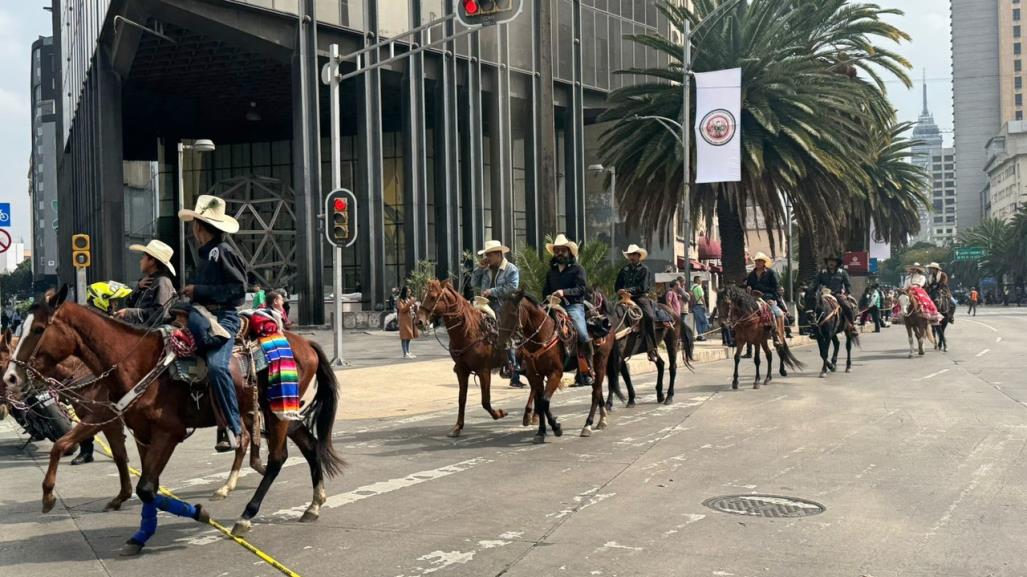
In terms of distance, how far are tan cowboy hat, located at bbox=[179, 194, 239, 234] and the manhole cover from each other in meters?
4.49

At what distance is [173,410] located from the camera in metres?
7.15

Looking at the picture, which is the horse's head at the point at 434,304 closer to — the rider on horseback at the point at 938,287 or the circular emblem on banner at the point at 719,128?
the circular emblem on banner at the point at 719,128

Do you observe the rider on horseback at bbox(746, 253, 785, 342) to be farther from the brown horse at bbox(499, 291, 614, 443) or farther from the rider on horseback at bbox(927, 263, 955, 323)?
the rider on horseback at bbox(927, 263, 955, 323)

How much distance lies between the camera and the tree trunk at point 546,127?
4141 cm

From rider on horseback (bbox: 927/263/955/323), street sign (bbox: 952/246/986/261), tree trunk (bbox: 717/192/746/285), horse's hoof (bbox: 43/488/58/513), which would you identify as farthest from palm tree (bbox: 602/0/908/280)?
street sign (bbox: 952/246/986/261)

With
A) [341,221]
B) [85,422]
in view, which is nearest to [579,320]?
[85,422]

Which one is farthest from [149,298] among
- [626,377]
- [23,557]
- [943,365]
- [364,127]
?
[364,127]

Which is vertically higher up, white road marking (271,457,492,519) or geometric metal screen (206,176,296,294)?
geometric metal screen (206,176,296,294)

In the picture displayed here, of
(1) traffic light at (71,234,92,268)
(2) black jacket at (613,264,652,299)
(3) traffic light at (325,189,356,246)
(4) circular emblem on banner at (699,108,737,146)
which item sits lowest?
(2) black jacket at (613,264,652,299)

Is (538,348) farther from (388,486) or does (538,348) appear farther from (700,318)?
(700,318)

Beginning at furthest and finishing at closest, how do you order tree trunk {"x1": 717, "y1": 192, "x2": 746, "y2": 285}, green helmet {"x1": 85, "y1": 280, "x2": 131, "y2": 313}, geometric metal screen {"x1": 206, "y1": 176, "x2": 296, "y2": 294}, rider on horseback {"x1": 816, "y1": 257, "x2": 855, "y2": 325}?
geometric metal screen {"x1": 206, "y1": 176, "x2": 296, "y2": 294}, tree trunk {"x1": 717, "y1": 192, "x2": 746, "y2": 285}, rider on horseback {"x1": 816, "y1": 257, "x2": 855, "y2": 325}, green helmet {"x1": 85, "y1": 280, "x2": 131, "y2": 313}

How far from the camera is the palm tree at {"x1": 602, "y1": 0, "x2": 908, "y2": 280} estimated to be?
30859 mm

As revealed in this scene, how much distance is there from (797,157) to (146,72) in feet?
106

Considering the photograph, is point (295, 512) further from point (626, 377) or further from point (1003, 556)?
point (626, 377)
